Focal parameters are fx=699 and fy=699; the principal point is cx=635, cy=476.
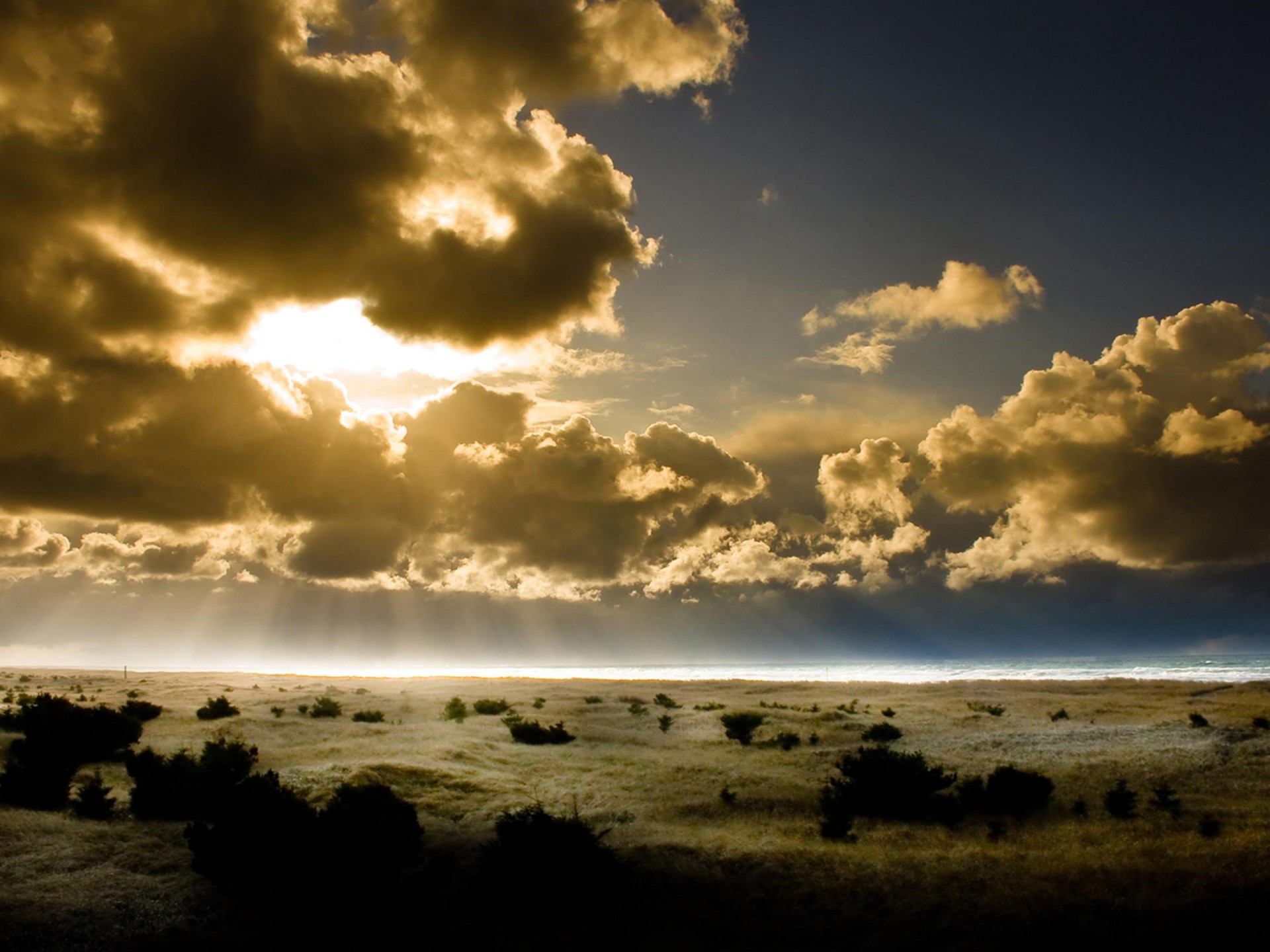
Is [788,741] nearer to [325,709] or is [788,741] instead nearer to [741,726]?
[741,726]

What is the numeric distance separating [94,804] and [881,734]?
20912mm

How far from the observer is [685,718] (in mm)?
28922

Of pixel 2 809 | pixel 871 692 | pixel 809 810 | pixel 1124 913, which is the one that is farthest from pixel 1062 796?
pixel 871 692

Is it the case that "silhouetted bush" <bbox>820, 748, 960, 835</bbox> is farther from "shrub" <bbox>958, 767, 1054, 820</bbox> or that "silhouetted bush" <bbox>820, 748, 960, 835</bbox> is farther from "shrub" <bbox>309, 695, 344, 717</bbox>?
"shrub" <bbox>309, 695, 344, 717</bbox>

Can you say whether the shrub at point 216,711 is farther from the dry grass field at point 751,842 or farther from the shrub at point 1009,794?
the shrub at point 1009,794

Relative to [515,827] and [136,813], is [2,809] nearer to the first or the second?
[136,813]

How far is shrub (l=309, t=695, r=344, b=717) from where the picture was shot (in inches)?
1126

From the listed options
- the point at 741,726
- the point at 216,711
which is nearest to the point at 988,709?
the point at 741,726

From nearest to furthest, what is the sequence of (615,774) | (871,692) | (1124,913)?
(1124,913), (615,774), (871,692)

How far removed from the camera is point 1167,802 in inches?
534

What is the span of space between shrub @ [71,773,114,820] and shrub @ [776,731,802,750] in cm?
1677

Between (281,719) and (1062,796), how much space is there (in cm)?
2567

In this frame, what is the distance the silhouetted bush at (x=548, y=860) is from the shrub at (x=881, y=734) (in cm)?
1451

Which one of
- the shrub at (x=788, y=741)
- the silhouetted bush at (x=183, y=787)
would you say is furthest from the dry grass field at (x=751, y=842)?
the silhouetted bush at (x=183, y=787)
